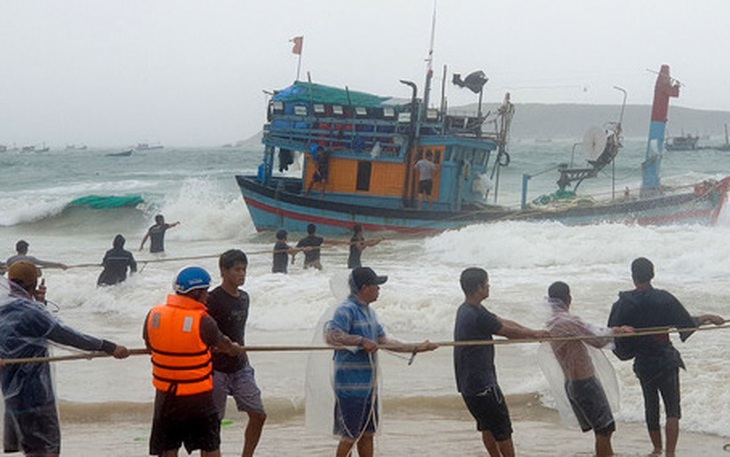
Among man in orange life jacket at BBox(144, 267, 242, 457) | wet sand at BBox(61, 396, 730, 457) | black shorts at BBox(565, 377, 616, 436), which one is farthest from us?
wet sand at BBox(61, 396, 730, 457)

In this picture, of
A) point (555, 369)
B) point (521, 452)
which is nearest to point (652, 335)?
point (555, 369)

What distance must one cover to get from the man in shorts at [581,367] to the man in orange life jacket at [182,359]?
2.35 metres

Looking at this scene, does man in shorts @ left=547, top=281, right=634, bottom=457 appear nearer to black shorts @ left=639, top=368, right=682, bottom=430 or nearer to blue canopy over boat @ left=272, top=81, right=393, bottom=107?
black shorts @ left=639, top=368, right=682, bottom=430

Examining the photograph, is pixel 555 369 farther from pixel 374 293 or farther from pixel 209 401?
pixel 209 401

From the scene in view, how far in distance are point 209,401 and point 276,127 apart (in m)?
18.2

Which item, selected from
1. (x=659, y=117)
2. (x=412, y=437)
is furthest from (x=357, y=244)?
(x=659, y=117)

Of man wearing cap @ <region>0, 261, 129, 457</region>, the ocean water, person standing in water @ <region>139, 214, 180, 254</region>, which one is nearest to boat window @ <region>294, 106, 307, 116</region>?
the ocean water

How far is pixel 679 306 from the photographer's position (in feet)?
20.1

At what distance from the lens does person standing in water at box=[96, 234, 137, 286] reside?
1322 centimetres

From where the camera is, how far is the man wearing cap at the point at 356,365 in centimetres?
547

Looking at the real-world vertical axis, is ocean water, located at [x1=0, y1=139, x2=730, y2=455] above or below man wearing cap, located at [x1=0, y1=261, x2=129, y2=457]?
below

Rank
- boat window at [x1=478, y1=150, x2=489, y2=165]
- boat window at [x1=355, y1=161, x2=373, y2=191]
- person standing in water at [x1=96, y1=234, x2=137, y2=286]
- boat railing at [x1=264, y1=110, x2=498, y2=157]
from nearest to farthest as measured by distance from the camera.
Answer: person standing in water at [x1=96, y1=234, x2=137, y2=286] < boat railing at [x1=264, y1=110, x2=498, y2=157] < boat window at [x1=355, y1=161, x2=373, y2=191] < boat window at [x1=478, y1=150, x2=489, y2=165]

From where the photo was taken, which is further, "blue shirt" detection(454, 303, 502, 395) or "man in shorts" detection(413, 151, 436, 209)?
"man in shorts" detection(413, 151, 436, 209)

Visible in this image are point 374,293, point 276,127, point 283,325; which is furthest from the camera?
point 276,127
